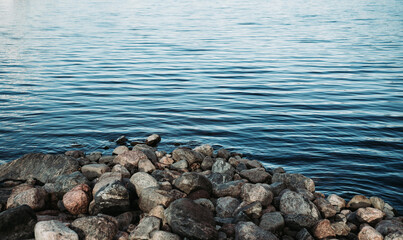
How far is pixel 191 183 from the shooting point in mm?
7363

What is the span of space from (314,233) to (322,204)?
36.5 inches

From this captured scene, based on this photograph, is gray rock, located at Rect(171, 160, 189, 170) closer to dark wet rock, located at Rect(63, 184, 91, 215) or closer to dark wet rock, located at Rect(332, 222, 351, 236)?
dark wet rock, located at Rect(63, 184, 91, 215)

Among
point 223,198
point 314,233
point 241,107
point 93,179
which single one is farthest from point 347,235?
point 241,107

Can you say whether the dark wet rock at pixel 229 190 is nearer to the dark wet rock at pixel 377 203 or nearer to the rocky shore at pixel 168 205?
the rocky shore at pixel 168 205

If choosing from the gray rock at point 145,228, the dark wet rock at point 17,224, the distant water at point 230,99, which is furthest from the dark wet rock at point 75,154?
the gray rock at point 145,228

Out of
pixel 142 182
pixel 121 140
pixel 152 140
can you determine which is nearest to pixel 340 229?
pixel 142 182

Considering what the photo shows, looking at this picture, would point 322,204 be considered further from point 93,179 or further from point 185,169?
point 93,179

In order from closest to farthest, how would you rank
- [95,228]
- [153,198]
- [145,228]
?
1. [95,228]
2. [145,228]
3. [153,198]

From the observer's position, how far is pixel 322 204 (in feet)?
23.9

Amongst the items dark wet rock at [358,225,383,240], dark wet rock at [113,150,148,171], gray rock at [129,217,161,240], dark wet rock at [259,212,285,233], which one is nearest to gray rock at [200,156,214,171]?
dark wet rock at [113,150,148,171]

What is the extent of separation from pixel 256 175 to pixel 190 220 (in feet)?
8.15

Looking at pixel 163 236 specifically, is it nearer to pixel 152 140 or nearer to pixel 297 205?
pixel 297 205

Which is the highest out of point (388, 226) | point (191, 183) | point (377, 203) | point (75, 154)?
point (191, 183)

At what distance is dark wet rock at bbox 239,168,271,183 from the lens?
8195mm
